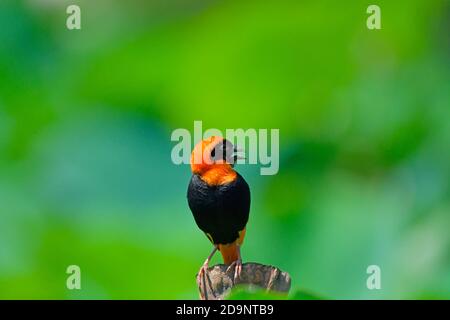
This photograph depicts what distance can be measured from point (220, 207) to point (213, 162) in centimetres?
18

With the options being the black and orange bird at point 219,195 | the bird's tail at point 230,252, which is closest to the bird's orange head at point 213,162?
the black and orange bird at point 219,195

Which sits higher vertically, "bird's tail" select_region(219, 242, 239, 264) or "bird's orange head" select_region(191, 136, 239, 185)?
"bird's orange head" select_region(191, 136, 239, 185)

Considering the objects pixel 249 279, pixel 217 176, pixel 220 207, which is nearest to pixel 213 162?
pixel 217 176

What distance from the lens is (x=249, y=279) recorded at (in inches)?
107

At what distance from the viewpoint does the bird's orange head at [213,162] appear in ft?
8.87

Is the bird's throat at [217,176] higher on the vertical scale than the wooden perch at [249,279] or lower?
higher

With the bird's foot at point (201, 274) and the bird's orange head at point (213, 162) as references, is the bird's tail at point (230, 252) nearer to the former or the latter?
the bird's foot at point (201, 274)

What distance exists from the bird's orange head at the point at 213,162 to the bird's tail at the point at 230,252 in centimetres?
28

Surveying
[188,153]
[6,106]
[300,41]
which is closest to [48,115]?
[6,106]

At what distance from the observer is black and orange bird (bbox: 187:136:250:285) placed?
2699 millimetres

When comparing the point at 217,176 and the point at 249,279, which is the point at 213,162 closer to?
the point at 217,176

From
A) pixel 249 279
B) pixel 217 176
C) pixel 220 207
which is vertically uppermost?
pixel 217 176

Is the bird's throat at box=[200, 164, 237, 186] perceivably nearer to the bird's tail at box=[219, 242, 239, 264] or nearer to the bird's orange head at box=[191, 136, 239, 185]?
the bird's orange head at box=[191, 136, 239, 185]

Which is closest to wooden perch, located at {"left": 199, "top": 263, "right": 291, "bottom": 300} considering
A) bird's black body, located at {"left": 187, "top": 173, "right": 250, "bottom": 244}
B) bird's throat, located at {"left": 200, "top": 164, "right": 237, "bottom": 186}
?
bird's black body, located at {"left": 187, "top": 173, "right": 250, "bottom": 244}
